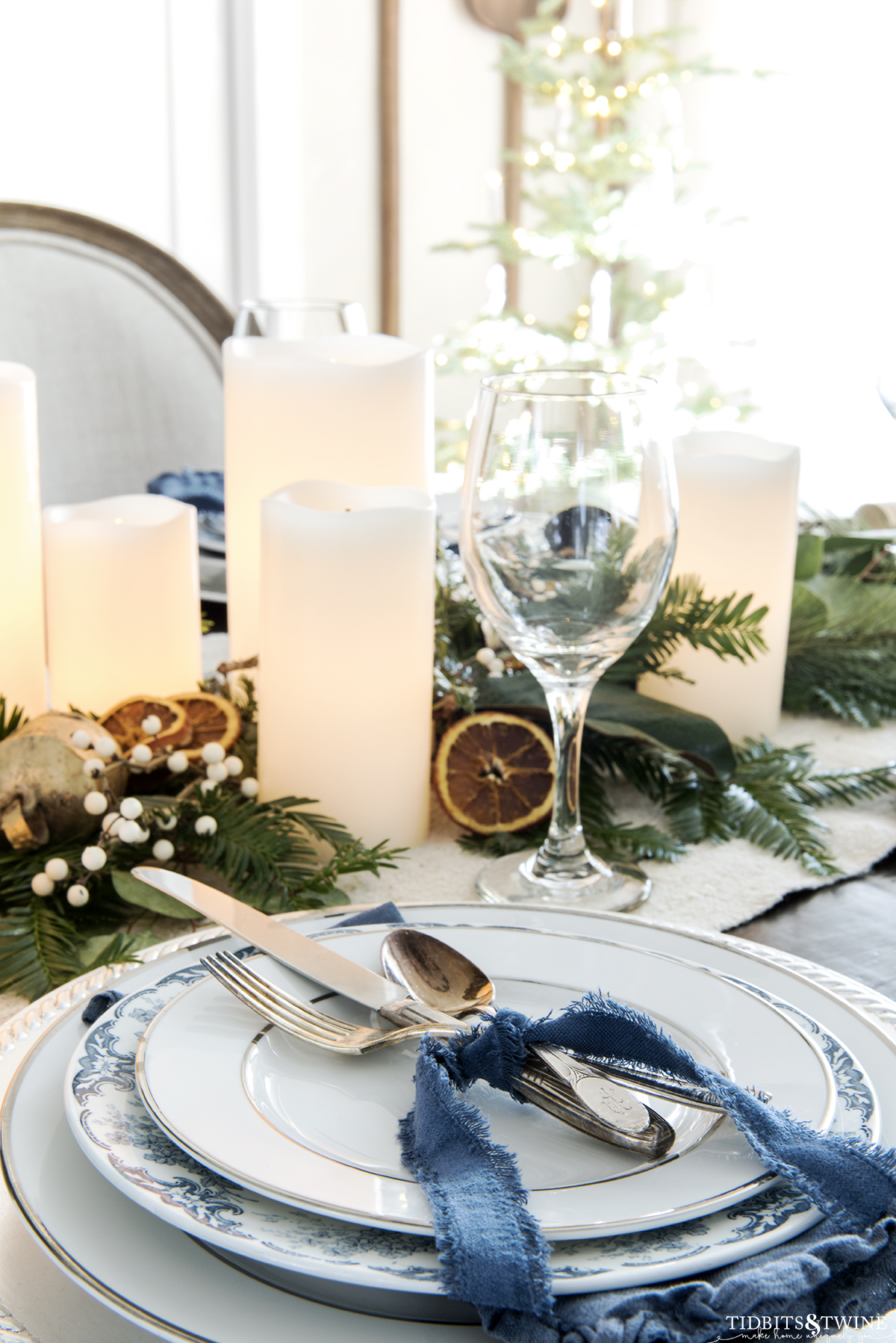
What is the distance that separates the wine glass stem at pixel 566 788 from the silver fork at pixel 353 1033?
198mm

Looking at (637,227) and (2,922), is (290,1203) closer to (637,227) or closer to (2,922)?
(2,922)

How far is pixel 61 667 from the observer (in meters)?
0.65

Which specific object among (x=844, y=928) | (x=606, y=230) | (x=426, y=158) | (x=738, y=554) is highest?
(x=426, y=158)

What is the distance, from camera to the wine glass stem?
1.72 ft

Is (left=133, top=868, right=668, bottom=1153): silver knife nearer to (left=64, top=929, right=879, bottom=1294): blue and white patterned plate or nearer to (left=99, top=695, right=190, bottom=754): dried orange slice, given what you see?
(left=64, top=929, right=879, bottom=1294): blue and white patterned plate

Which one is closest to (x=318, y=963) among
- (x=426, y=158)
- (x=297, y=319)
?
(x=297, y=319)

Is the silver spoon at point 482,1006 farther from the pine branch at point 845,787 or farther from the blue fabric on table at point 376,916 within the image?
the pine branch at point 845,787

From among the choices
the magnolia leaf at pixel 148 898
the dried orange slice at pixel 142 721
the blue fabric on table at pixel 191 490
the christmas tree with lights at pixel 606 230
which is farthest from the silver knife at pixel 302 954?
the christmas tree with lights at pixel 606 230

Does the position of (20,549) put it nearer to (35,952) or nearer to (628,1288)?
(35,952)

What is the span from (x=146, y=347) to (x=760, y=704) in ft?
3.58

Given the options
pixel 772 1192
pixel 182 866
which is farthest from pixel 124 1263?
pixel 182 866

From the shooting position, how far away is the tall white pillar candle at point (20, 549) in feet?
2.05

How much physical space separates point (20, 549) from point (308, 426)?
0.18 metres

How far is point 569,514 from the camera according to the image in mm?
459
